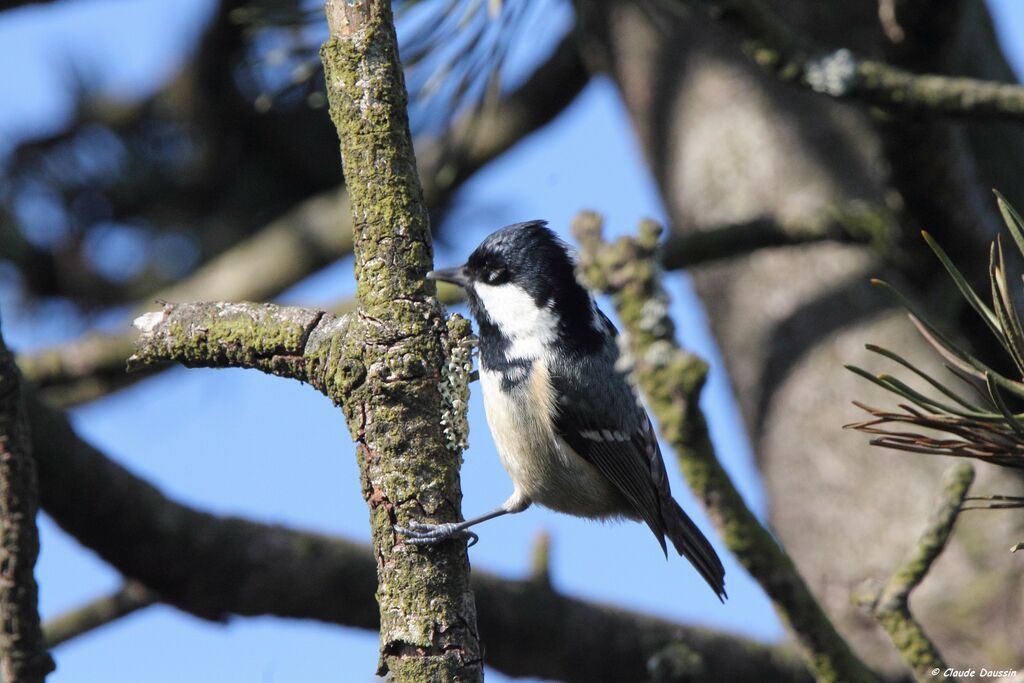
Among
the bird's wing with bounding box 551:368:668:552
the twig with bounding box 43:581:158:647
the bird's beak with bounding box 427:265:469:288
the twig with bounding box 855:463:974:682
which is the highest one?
the bird's beak with bounding box 427:265:469:288

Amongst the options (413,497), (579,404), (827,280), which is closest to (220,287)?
(579,404)

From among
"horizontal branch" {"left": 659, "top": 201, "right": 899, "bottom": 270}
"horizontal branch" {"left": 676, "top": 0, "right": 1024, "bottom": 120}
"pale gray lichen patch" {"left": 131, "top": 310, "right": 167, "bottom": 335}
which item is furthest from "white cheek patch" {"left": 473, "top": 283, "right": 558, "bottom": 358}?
"pale gray lichen patch" {"left": 131, "top": 310, "right": 167, "bottom": 335}

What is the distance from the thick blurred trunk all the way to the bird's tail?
0.50 metres

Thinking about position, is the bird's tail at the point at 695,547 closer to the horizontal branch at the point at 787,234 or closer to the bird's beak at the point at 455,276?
the horizontal branch at the point at 787,234

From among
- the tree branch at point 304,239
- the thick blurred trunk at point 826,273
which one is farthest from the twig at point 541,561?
the tree branch at point 304,239

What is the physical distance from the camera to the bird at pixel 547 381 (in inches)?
98.4

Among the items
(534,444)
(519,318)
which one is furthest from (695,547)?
(519,318)

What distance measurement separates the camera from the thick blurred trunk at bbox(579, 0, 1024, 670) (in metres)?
2.76

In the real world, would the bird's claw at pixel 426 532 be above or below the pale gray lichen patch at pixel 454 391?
below

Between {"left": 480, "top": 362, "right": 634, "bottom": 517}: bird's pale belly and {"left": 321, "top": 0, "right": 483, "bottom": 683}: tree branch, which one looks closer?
{"left": 321, "top": 0, "right": 483, "bottom": 683}: tree branch

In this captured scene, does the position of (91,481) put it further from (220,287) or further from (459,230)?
(459,230)

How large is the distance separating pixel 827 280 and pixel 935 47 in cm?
109

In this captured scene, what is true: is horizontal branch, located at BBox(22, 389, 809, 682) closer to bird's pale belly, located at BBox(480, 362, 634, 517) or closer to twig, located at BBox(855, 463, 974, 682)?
bird's pale belly, located at BBox(480, 362, 634, 517)

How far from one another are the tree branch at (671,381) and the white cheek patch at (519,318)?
1.08m
